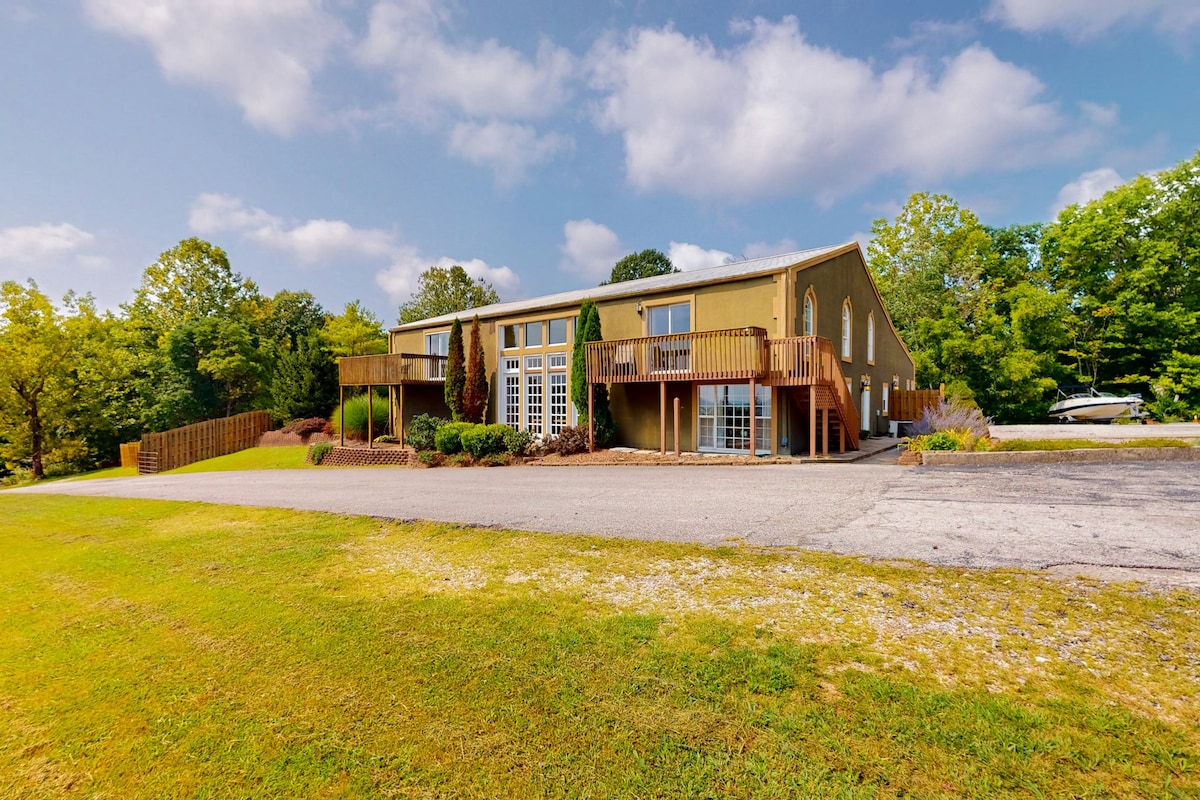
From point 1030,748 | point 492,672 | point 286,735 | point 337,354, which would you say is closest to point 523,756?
point 492,672

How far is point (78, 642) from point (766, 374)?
13238 mm

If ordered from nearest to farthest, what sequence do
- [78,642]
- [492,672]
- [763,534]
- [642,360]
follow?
[492,672] < [78,642] < [763,534] < [642,360]

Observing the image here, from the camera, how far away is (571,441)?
16.3 meters

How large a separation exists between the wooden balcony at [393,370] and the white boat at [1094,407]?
29.6 meters

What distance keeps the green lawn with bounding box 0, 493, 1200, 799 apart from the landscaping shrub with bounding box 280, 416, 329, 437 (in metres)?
22.3

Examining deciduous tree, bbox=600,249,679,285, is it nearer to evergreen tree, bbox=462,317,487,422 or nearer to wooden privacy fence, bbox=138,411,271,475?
evergreen tree, bbox=462,317,487,422

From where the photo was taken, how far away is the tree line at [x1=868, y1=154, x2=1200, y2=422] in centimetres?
2412

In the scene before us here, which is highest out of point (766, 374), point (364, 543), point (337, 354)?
point (337, 354)

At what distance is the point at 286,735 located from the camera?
2.40 m

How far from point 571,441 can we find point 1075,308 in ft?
96.8

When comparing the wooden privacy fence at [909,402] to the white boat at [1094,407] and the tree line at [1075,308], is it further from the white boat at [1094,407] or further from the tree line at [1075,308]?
the white boat at [1094,407]

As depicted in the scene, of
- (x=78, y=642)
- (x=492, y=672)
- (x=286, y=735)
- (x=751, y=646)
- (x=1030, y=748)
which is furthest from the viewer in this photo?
(x=78, y=642)

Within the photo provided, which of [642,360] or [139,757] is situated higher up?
[642,360]

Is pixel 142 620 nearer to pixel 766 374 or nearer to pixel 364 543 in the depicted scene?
pixel 364 543
